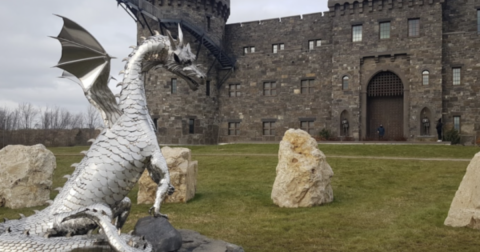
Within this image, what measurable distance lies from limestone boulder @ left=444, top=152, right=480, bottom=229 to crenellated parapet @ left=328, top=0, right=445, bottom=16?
22322 mm

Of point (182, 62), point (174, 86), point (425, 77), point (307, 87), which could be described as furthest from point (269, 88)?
point (182, 62)

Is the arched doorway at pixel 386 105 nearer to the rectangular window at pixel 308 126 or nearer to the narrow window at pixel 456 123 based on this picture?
the narrow window at pixel 456 123

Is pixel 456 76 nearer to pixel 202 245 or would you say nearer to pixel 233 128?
pixel 233 128

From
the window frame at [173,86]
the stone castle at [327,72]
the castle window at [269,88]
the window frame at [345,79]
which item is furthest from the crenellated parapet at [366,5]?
the window frame at [173,86]

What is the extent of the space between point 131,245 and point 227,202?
666 cm

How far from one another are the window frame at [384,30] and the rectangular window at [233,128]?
1199 cm

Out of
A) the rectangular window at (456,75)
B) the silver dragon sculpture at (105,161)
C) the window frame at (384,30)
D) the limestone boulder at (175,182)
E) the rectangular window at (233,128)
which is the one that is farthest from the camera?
the rectangular window at (233,128)

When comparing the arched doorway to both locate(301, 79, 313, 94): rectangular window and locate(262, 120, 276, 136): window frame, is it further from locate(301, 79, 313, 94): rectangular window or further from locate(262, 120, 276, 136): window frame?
locate(262, 120, 276, 136): window frame

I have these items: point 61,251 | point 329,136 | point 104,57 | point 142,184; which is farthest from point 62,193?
point 329,136

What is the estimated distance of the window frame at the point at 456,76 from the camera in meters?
26.2

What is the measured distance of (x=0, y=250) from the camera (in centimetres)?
309

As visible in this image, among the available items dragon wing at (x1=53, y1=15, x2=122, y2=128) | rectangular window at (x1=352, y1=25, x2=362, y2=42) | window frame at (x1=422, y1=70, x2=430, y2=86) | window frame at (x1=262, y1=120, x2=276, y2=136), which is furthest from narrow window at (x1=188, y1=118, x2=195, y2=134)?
dragon wing at (x1=53, y1=15, x2=122, y2=128)

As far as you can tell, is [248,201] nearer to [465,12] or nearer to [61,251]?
[61,251]

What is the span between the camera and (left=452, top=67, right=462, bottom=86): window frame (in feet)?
86.1
